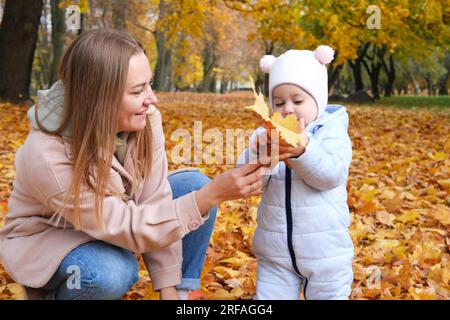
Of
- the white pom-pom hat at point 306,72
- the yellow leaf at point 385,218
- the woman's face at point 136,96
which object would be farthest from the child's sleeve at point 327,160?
the yellow leaf at point 385,218

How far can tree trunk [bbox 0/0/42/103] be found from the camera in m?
10.4

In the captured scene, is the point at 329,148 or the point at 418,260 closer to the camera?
the point at 329,148

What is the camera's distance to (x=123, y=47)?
83.5 inches

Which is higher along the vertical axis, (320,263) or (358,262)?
(320,263)

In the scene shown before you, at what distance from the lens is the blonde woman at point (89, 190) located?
2.09 meters

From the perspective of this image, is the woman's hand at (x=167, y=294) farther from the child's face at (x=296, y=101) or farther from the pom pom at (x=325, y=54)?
the pom pom at (x=325, y=54)

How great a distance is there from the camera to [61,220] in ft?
7.35

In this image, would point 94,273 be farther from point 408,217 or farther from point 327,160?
point 408,217

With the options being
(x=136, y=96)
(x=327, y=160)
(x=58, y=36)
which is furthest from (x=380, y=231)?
(x=58, y=36)

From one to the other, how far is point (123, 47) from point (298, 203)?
2.94 feet

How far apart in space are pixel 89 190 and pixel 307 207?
84 cm
